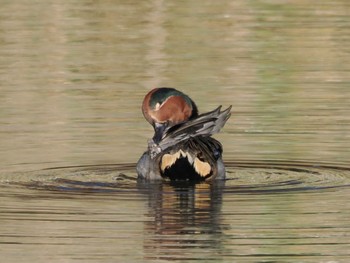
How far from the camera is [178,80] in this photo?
1805 cm

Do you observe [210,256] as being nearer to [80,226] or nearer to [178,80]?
[80,226]

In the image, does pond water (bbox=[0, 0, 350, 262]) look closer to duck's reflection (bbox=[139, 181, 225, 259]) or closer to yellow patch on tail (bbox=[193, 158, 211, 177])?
duck's reflection (bbox=[139, 181, 225, 259])

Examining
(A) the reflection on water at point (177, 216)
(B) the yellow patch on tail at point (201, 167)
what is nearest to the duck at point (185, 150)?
(B) the yellow patch on tail at point (201, 167)

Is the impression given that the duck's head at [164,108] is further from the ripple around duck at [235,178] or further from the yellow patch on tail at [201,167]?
the yellow patch on tail at [201,167]

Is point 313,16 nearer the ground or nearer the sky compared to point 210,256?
nearer the ground

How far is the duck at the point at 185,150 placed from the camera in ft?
40.5

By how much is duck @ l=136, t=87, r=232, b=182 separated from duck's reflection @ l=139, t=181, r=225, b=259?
9cm

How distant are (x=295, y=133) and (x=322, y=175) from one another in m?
1.97

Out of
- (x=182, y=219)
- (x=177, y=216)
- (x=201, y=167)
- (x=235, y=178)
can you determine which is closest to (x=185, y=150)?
(x=201, y=167)

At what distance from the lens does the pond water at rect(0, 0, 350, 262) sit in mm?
10594

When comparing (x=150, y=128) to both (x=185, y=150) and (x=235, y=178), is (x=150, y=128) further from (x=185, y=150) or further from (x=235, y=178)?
(x=185, y=150)

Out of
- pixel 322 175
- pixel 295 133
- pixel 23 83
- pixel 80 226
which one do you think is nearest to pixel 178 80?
pixel 23 83

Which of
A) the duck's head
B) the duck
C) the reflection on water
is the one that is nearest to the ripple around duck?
the reflection on water

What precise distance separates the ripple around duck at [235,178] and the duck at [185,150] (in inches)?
4.9
